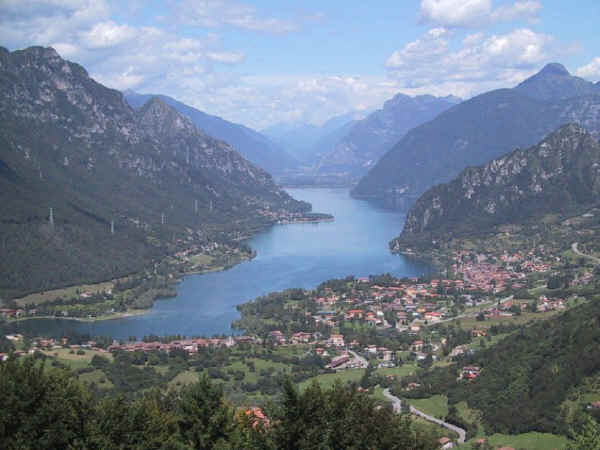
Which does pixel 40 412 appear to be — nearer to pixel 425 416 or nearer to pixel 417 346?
pixel 425 416

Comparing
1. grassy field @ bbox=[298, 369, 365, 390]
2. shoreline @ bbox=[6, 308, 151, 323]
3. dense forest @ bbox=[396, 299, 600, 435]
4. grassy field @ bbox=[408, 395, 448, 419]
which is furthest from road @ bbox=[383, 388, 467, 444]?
shoreline @ bbox=[6, 308, 151, 323]

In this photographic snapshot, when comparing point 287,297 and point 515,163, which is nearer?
point 287,297

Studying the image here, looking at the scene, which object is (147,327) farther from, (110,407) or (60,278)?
(110,407)

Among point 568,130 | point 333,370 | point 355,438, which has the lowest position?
point 333,370

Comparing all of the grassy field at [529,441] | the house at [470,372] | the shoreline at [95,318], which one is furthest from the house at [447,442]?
the shoreline at [95,318]

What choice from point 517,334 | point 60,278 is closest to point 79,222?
point 60,278

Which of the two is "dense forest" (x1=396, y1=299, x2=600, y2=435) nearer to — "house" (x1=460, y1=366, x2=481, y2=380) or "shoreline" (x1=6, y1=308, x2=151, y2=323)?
"house" (x1=460, y1=366, x2=481, y2=380)
